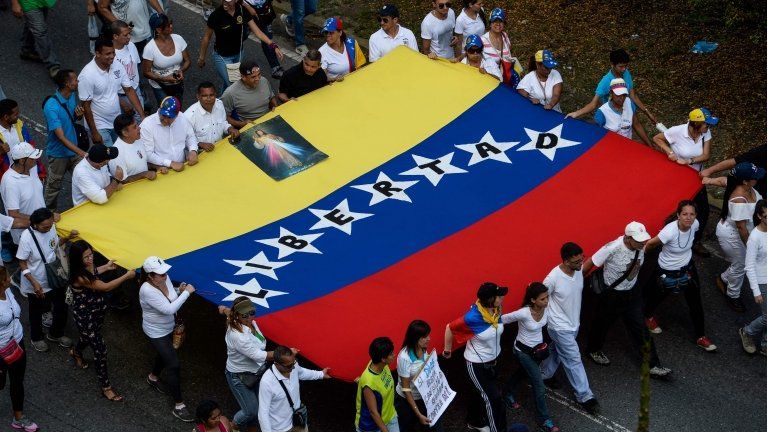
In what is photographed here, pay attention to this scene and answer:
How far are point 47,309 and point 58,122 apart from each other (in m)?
2.01

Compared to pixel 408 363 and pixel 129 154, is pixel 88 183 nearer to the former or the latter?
pixel 129 154

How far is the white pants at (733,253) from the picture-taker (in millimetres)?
10609

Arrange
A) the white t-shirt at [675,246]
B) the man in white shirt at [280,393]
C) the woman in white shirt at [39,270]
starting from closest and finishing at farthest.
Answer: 1. the man in white shirt at [280,393]
2. the woman in white shirt at [39,270]
3. the white t-shirt at [675,246]

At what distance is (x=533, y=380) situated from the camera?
9.12m

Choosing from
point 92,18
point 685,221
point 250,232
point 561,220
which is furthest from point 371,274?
point 92,18

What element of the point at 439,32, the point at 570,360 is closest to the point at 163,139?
the point at 439,32

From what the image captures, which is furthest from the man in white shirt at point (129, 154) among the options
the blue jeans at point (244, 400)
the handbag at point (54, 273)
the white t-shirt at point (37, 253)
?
the blue jeans at point (244, 400)

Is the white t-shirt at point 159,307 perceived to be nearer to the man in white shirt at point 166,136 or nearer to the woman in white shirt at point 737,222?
the man in white shirt at point 166,136

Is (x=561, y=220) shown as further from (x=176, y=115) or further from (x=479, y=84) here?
(x=176, y=115)

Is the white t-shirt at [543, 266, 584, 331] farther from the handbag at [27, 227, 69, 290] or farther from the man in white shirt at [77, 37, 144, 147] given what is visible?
the man in white shirt at [77, 37, 144, 147]

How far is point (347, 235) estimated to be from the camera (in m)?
10.1

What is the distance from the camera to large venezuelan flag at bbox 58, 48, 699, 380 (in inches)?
368

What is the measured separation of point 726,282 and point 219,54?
20.2 feet

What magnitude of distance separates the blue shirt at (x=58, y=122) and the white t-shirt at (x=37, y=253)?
185 cm
